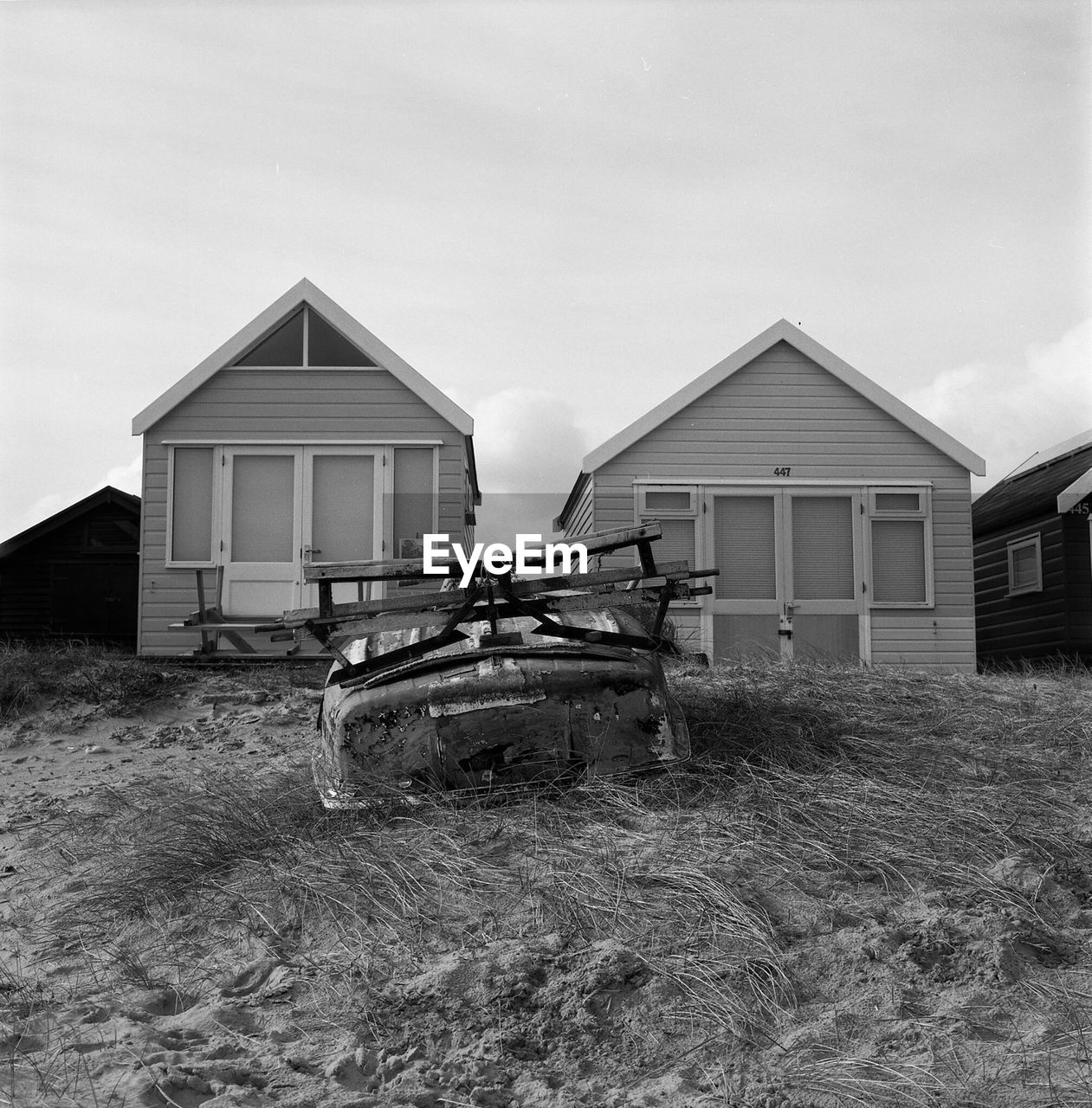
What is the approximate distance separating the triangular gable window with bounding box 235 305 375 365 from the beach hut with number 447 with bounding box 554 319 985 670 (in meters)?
3.27

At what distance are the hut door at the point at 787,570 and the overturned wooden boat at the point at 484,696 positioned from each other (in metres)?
8.13

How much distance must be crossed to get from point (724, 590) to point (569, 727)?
8.76 m

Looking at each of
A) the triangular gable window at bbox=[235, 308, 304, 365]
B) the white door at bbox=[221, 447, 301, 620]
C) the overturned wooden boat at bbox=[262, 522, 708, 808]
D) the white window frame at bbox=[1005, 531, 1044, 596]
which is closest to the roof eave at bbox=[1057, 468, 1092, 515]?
the white window frame at bbox=[1005, 531, 1044, 596]

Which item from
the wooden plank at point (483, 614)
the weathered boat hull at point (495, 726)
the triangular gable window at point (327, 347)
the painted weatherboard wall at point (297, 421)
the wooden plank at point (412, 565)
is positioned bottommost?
the weathered boat hull at point (495, 726)

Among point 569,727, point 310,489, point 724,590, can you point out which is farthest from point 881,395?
point 569,727

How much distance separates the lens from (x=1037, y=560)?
1631 cm

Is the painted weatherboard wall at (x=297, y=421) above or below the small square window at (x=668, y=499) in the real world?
above

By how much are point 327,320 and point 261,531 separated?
2705 mm

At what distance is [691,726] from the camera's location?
684 cm

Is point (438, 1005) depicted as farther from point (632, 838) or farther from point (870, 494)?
point (870, 494)

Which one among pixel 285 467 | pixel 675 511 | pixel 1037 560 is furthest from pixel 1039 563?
pixel 285 467

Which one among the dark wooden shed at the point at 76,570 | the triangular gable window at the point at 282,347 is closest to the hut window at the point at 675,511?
the triangular gable window at the point at 282,347

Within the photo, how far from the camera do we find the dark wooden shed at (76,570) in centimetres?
1825

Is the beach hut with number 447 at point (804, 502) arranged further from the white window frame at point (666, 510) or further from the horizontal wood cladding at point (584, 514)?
the horizontal wood cladding at point (584, 514)
